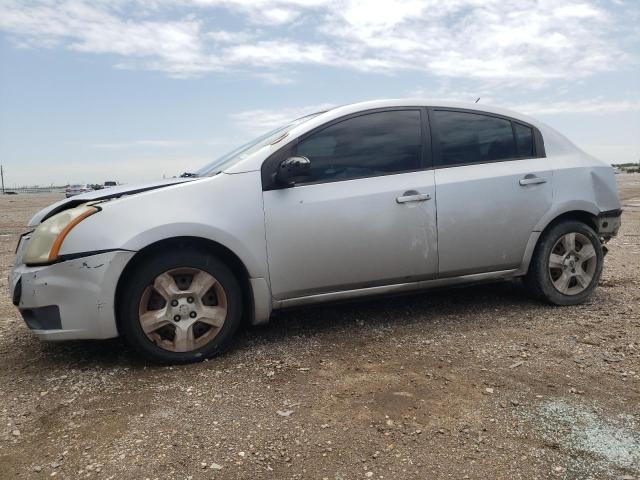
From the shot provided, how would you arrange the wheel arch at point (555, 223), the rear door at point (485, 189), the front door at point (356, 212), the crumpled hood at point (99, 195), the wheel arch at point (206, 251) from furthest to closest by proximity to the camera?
the wheel arch at point (555, 223), the rear door at point (485, 189), the front door at point (356, 212), the crumpled hood at point (99, 195), the wheel arch at point (206, 251)

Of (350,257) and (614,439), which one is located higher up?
(350,257)

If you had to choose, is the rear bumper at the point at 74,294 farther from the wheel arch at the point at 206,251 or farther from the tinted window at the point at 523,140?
the tinted window at the point at 523,140

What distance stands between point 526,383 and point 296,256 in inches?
62.7

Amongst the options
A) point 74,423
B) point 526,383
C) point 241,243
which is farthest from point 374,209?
point 74,423

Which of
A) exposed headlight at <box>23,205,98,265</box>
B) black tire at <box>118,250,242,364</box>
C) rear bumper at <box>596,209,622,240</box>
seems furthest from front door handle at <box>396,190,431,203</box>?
exposed headlight at <box>23,205,98,265</box>

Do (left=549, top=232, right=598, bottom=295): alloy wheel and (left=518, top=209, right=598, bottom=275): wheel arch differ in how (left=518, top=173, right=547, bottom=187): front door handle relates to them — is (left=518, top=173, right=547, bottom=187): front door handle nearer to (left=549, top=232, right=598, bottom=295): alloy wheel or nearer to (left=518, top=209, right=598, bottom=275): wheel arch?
(left=518, top=209, right=598, bottom=275): wheel arch

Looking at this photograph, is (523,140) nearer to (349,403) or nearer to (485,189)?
(485,189)

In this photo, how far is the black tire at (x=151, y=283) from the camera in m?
3.09

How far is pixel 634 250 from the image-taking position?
7.06 metres

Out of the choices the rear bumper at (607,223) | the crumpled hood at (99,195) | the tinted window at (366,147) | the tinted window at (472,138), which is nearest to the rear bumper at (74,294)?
the crumpled hood at (99,195)

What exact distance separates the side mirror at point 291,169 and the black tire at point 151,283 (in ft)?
2.24

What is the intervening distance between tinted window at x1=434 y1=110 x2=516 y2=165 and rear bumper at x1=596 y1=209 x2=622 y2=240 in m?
0.98

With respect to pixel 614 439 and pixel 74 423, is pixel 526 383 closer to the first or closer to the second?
pixel 614 439

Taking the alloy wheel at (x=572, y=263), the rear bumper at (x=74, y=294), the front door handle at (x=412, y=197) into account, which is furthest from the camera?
the alloy wheel at (x=572, y=263)
